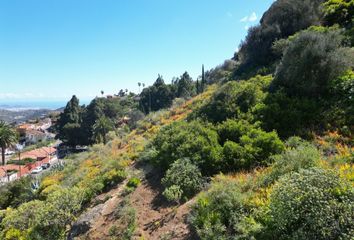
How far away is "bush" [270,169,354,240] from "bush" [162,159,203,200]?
13.2ft

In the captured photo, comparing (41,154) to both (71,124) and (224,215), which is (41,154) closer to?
(71,124)

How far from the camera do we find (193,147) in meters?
11.0

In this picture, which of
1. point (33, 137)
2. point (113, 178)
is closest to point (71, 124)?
point (33, 137)

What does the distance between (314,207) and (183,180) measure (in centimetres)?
520

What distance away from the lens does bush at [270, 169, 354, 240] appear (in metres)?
4.77

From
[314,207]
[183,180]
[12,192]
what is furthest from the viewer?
[12,192]

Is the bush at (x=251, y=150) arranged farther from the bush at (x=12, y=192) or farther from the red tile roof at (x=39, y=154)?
the red tile roof at (x=39, y=154)

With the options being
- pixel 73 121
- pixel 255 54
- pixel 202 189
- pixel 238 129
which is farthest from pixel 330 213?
pixel 73 121

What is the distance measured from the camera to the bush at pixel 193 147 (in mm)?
10312

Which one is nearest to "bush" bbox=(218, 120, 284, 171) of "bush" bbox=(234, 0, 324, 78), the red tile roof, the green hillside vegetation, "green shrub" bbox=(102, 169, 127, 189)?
the green hillside vegetation

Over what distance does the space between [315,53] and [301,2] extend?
39.6 ft

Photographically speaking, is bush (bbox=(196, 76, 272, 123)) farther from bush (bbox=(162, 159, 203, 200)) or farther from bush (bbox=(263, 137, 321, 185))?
bush (bbox=(263, 137, 321, 185))

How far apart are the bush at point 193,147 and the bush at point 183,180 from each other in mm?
433

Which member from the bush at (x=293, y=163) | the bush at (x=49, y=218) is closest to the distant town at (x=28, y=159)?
the bush at (x=49, y=218)
